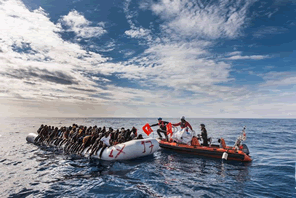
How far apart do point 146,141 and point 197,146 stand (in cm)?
480

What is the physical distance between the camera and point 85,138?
560 inches

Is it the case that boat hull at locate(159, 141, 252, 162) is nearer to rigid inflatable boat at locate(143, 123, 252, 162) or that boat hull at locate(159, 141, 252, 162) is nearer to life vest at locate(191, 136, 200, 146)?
rigid inflatable boat at locate(143, 123, 252, 162)

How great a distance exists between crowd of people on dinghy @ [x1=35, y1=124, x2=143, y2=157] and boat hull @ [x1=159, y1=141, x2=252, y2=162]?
3.46m

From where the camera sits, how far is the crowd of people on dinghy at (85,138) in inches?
534

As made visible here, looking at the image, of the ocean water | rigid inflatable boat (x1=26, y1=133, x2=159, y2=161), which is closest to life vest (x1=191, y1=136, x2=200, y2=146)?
the ocean water

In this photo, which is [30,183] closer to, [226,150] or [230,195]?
[230,195]

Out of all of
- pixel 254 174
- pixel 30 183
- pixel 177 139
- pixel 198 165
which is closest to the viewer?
pixel 30 183

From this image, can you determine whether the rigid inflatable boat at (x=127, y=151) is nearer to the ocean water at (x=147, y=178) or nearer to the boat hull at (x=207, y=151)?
the ocean water at (x=147, y=178)

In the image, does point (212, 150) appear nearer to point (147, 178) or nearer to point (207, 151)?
point (207, 151)

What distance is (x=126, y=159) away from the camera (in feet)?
41.9

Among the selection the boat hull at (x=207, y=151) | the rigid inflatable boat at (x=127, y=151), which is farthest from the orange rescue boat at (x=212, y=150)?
the rigid inflatable boat at (x=127, y=151)

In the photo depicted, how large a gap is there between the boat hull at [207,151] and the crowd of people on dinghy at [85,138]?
3.46 m

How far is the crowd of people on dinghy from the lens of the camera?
44.5 ft

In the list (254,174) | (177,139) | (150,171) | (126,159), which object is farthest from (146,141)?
(254,174)
